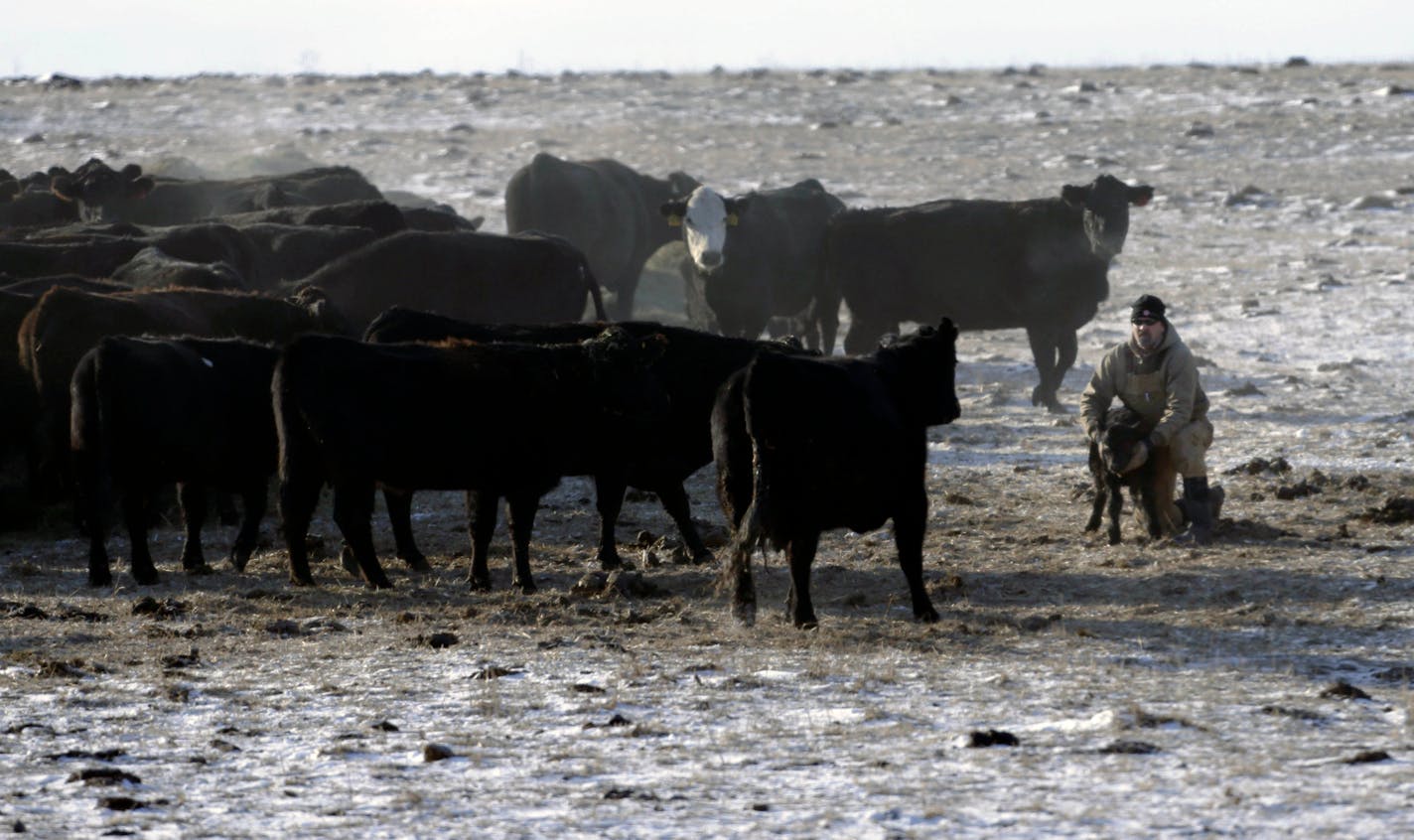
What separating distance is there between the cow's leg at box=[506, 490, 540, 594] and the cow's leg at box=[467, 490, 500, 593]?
107 millimetres

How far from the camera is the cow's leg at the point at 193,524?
408 inches

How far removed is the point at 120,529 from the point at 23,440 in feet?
3.92

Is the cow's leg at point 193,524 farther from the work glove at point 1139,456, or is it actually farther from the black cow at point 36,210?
the black cow at point 36,210

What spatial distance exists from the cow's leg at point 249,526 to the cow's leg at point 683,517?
2.14 metres

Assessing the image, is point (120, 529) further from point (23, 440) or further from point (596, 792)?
point (596, 792)

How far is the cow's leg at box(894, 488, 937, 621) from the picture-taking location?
8.49 meters

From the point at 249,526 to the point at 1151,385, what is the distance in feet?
15.8

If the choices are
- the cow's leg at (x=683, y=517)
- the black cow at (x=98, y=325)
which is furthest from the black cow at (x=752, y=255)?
the cow's leg at (x=683, y=517)

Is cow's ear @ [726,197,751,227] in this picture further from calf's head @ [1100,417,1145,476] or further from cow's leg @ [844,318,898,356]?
calf's head @ [1100,417,1145,476]

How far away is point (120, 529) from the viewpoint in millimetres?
11938

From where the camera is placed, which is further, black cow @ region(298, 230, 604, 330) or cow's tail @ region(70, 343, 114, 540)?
black cow @ region(298, 230, 604, 330)

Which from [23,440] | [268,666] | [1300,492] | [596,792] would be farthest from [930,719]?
[23,440]

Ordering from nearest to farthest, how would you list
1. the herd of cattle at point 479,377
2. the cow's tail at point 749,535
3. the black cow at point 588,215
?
the cow's tail at point 749,535 < the herd of cattle at point 479,377 < the black cow at point 588,215

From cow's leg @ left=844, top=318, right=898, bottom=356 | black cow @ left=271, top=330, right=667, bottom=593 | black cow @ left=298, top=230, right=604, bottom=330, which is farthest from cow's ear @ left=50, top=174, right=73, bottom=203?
black cow @ left=271, top=330, right=667, bottom=593
